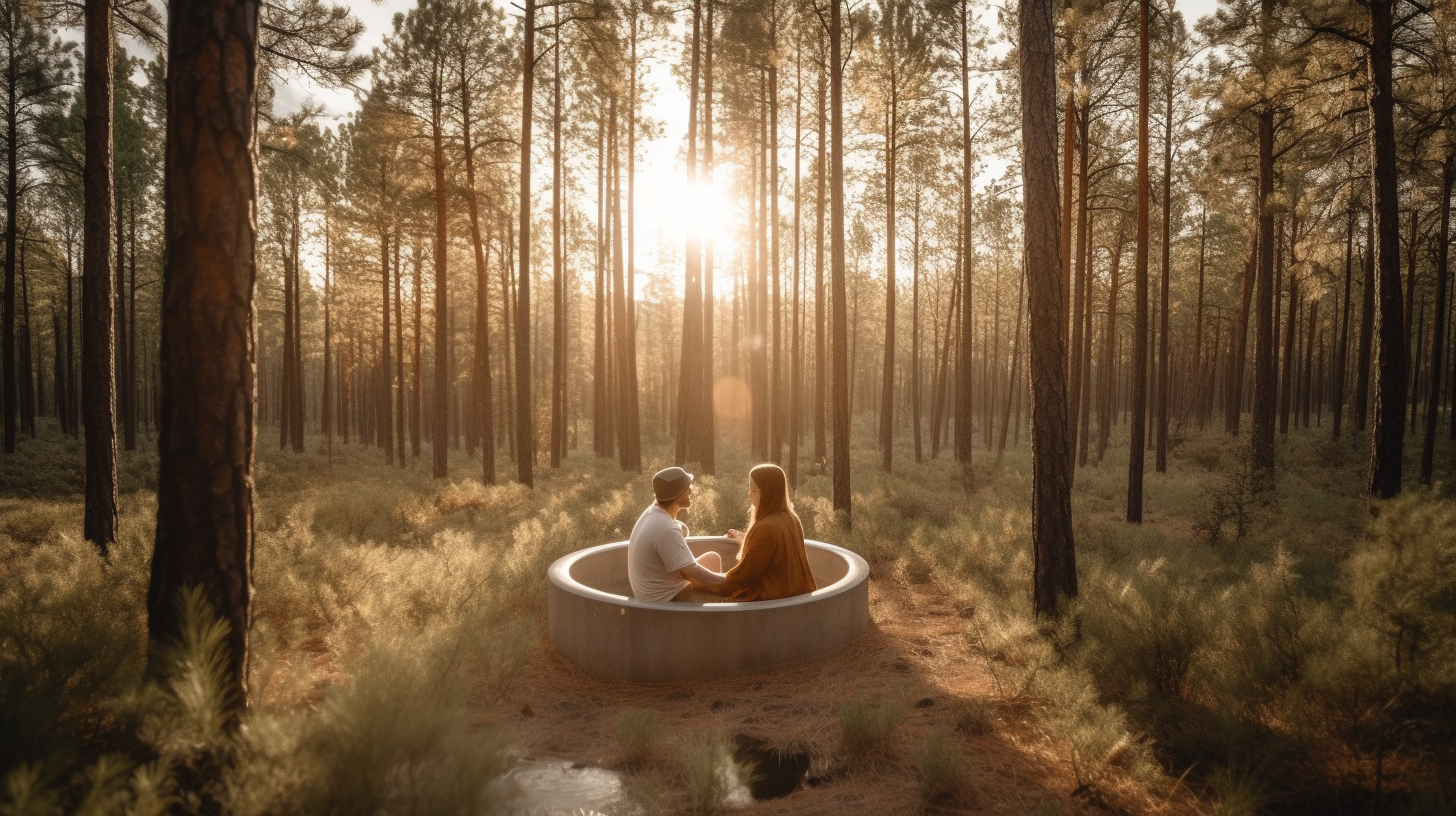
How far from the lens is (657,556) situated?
5.17 meters

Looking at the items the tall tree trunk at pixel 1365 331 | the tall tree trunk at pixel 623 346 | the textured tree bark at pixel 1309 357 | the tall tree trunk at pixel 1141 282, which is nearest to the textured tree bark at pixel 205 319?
the tall tree trunk at pixel 1141 282

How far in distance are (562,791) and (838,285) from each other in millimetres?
8687

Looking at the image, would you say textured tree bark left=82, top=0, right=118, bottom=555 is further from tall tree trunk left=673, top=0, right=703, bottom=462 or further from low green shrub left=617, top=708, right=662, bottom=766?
tall tree trunk left=673, top=0, right=703, bottom=462

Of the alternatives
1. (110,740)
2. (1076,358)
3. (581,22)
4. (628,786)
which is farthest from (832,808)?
(1076,358)

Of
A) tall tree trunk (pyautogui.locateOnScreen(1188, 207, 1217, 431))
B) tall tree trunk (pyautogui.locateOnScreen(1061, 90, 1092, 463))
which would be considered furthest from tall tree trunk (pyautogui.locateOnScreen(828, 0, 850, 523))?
tall tree trunk (pyautogui.locateOnScreen(1188, 207, 1217, 431))

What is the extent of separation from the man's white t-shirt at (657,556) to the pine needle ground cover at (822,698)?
2.49ft

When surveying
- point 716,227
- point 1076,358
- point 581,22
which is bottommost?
point 1076,358

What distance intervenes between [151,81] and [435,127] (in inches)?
470

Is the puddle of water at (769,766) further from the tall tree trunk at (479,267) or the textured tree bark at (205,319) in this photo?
the tall tree trunk at (479,267)

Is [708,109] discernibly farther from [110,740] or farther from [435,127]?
[110,740]

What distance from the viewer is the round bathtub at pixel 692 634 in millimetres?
4844

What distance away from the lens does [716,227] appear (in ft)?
61.8

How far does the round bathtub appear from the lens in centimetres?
484

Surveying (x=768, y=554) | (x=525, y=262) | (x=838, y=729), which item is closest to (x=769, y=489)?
(x=768, y=554)
